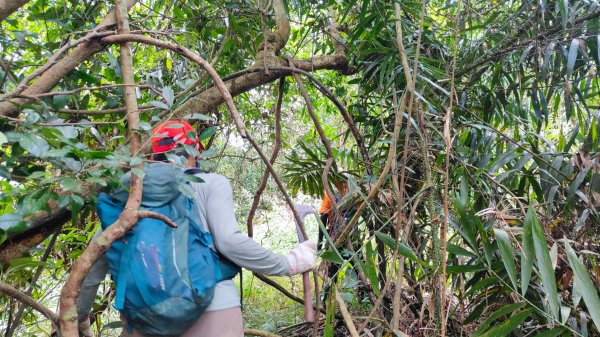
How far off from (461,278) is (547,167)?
1.70 ft

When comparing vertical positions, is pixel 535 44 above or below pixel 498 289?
above

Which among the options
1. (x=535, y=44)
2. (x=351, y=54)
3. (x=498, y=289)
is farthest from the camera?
(x=351, y=54)

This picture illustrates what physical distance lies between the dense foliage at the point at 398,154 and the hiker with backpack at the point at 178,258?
10 centimetres

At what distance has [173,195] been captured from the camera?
4.31ft

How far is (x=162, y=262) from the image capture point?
1.24 metres

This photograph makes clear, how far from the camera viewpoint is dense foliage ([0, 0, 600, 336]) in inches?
47.6

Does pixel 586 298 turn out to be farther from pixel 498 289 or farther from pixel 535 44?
pixel 535 44

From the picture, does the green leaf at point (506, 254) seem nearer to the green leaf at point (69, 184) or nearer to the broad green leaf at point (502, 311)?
the broad green leaf at point (502, 311)

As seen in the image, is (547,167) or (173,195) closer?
(173,195)

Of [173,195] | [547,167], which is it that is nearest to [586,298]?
[547,167]

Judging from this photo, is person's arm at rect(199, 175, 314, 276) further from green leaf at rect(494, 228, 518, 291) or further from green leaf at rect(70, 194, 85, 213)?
green leaf at rect(494, 228, 518, 291)

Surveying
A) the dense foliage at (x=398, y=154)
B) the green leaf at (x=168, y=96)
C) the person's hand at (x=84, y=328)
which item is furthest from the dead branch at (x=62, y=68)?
the person's hand at (x=84, y=328)

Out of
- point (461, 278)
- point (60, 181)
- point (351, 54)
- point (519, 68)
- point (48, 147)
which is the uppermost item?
point (351, 54)

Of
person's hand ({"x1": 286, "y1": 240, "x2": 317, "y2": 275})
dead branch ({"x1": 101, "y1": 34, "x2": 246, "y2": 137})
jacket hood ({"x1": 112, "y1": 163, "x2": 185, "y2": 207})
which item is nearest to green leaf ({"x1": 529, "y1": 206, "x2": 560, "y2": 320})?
person's hand ({"x1": 286, "y1": 240, "x2": 317, "y2": 275})
